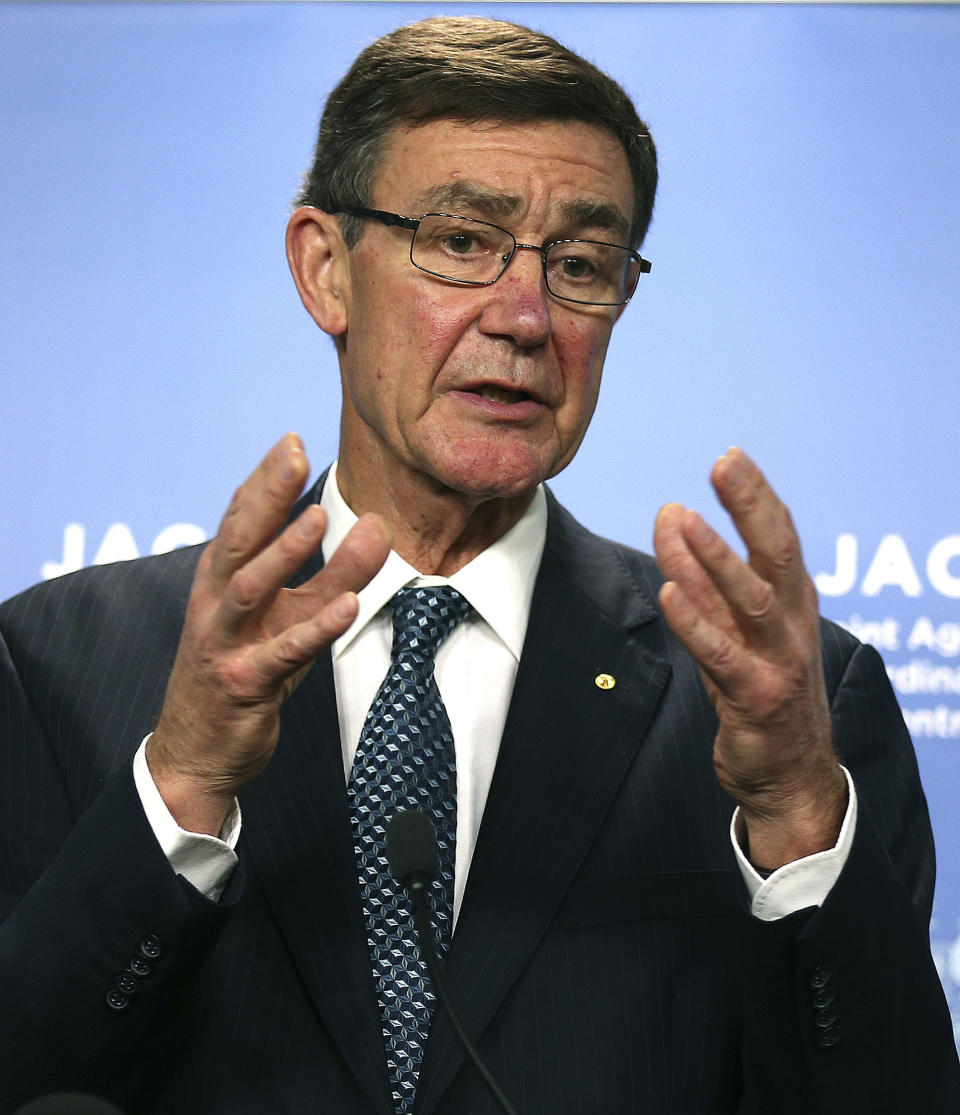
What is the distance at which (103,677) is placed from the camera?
1916 mm

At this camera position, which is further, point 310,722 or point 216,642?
point 310,722

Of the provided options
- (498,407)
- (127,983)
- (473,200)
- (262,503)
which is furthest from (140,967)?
(473,200)

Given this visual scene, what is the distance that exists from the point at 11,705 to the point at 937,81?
2.22m

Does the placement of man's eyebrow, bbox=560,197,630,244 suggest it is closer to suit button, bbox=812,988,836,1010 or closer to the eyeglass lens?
the eyeglass lens

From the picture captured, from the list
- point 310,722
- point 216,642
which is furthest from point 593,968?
point 216,642

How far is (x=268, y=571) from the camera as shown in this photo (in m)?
1.38

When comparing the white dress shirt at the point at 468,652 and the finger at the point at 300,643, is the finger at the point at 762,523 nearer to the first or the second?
the finger at the point at 300,643

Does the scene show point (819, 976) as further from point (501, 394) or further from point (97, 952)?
point (501, 394)

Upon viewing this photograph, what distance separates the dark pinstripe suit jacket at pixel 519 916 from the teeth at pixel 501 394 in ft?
0.85

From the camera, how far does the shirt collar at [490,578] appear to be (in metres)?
1.97

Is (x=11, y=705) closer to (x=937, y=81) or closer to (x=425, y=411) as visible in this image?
(x=425, y=411)

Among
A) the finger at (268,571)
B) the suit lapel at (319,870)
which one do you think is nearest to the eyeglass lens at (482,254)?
the suit lapel at (319,870)

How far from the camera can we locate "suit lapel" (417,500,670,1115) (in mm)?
1712

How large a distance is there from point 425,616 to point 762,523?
2.16 feet
